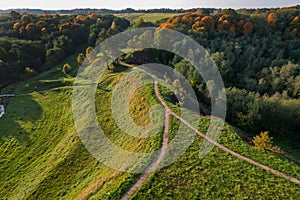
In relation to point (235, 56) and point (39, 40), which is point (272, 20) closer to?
point (235, 56)

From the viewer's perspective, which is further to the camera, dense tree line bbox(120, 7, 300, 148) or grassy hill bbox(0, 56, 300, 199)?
dense tree line bbox(120, 7, 300, 148)

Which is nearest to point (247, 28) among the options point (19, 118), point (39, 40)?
point (19, 118)

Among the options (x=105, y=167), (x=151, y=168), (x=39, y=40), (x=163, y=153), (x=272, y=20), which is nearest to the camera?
(x=151, y=168)

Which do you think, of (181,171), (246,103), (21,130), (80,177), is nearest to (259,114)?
(246,103)

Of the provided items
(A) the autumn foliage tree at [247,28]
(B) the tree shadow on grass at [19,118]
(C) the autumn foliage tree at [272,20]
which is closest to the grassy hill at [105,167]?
(B) the tree shadow on grass at [19,118]

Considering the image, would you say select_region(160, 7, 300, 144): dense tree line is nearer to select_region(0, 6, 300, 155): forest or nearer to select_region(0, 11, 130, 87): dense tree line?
select_region(0, 6, 300, 155): forest

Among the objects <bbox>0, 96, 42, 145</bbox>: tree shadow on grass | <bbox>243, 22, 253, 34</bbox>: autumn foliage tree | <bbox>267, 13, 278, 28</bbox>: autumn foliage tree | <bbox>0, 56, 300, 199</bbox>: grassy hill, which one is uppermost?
<bbox>267, 13, 278, 28</bbox>: autumn foliage tree

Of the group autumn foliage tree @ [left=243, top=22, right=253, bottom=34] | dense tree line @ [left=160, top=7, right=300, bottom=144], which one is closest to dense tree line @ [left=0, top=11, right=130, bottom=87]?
dense tree line @ [left=160, top=7, right=300, bottom=144]
